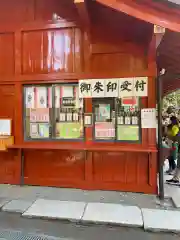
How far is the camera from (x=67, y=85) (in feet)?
20.3

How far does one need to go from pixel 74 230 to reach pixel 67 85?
139 inches

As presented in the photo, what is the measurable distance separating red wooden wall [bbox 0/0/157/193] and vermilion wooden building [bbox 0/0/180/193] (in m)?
0.02

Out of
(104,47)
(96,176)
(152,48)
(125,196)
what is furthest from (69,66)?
(125,196)

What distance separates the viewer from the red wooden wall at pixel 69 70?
582 cm

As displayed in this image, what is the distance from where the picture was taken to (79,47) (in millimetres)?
6086

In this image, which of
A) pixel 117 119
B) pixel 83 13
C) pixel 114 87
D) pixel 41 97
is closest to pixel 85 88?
pixel 114 87

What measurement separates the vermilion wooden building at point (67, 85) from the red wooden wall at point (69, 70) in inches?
0.9

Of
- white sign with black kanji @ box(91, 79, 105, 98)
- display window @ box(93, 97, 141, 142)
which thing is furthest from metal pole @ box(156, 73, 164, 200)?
white sign with black kanji @ box(91, 79, 105, 98)

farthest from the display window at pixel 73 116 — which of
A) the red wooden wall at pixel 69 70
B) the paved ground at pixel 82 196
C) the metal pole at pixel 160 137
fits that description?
the paved ground at pixel 82 196

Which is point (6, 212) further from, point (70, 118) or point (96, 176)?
point (70, 118)

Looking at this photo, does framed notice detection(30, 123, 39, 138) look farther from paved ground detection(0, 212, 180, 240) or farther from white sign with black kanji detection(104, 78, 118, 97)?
paved ground detection(0, 212, 180, 240)

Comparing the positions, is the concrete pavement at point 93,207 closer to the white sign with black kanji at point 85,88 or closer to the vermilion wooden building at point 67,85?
the vermilion wooden building at point 67,85

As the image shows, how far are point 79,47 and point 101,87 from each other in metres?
1.24

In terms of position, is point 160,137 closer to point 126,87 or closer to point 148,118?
point 148,118
